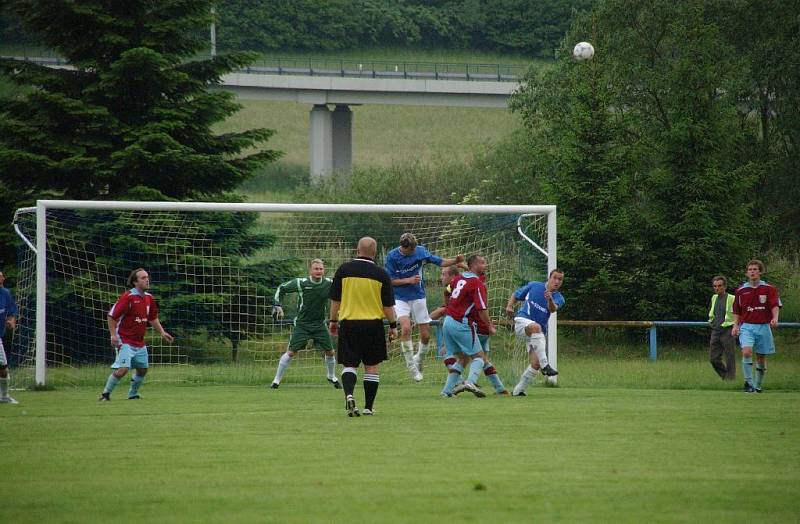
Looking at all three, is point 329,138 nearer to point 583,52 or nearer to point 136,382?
point 583,52

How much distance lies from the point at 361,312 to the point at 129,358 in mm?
4074

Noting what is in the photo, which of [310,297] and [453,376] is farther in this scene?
[310,297]

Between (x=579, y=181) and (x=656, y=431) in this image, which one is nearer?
(x=656, y=431)

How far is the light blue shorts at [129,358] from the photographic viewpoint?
1462 centimetres

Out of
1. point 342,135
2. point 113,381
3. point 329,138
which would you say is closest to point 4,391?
point 113,381

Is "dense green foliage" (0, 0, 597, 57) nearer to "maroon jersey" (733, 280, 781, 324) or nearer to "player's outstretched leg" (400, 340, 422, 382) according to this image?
"player's outstretched leg" (400, 340, 422, 382)

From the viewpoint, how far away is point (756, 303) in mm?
16469

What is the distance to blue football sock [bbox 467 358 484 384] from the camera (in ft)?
48.0

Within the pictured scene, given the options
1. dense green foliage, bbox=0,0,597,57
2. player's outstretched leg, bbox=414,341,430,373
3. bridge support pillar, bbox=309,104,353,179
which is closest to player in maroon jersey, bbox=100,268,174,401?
player's outstretched leg, bbox=414,341,430,373

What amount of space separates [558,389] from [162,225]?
984 cm

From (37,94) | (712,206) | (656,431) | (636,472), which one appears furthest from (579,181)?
(636,472)

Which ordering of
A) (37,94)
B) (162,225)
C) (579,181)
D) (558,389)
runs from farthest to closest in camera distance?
(579,181) < (37,94) < (162,225) < (558,389)

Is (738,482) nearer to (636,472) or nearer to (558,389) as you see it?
(636,472)

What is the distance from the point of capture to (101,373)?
20.2 metres
